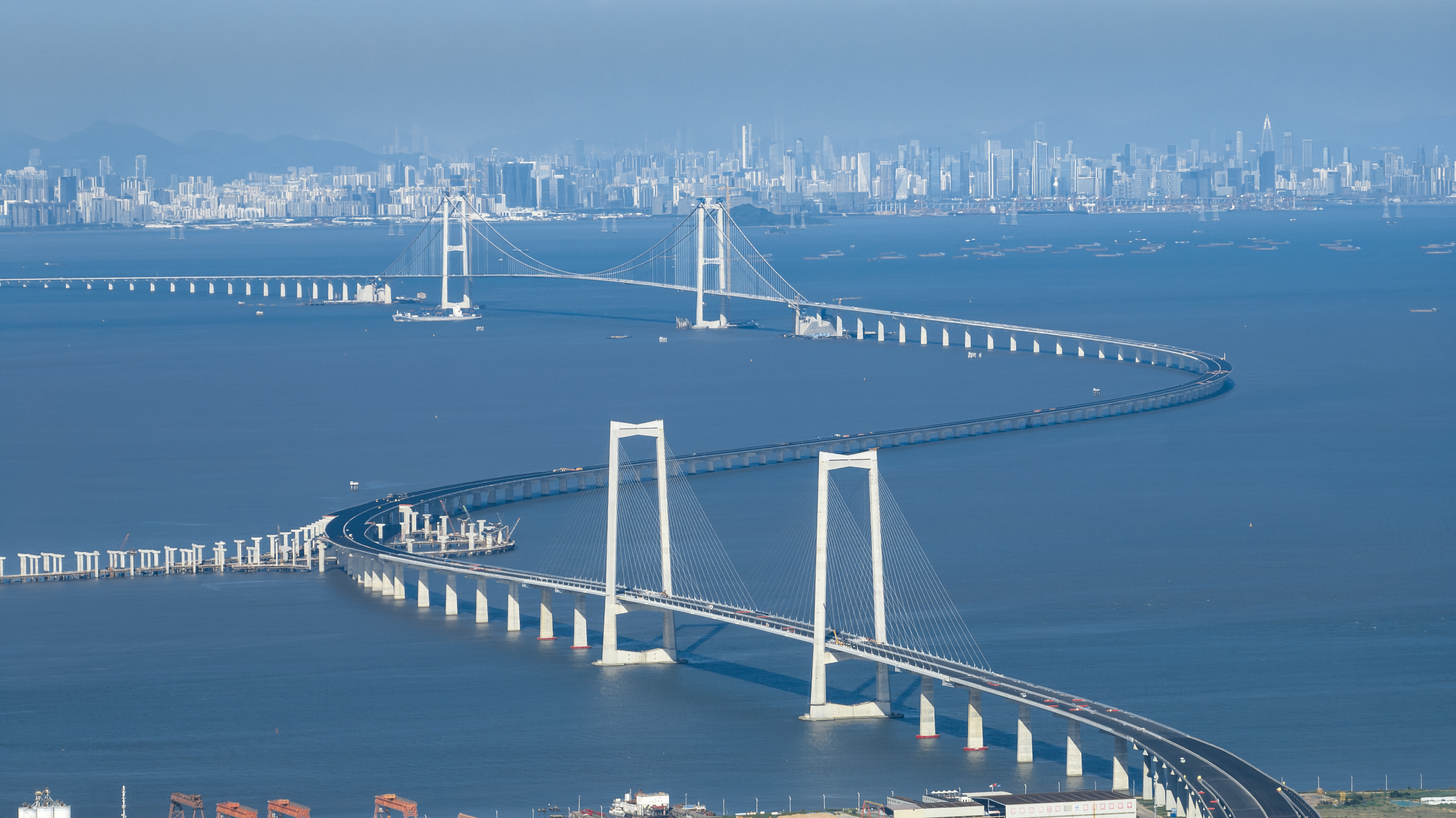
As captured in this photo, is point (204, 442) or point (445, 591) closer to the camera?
point (445, 591)

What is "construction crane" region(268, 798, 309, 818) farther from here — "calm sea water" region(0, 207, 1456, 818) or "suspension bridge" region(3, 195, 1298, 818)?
"suspension bridge" region(3, 195, 1298, 818)

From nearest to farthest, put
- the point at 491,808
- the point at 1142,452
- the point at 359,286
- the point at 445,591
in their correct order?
1. the point at 491,808
2. the point at 445,591
3. the point at 1142,452
4. the point at 359,286

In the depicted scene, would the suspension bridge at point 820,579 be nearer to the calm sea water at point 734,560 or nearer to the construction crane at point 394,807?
the calm sea water at point 734,560

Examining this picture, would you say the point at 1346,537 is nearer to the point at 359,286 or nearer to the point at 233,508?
the point at 233,508

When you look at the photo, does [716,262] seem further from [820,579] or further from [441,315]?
[820,579]

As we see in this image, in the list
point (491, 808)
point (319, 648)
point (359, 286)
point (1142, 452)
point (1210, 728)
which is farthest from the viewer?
point (359, 286)

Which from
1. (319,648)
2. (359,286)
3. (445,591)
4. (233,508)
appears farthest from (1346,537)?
(359,286)
